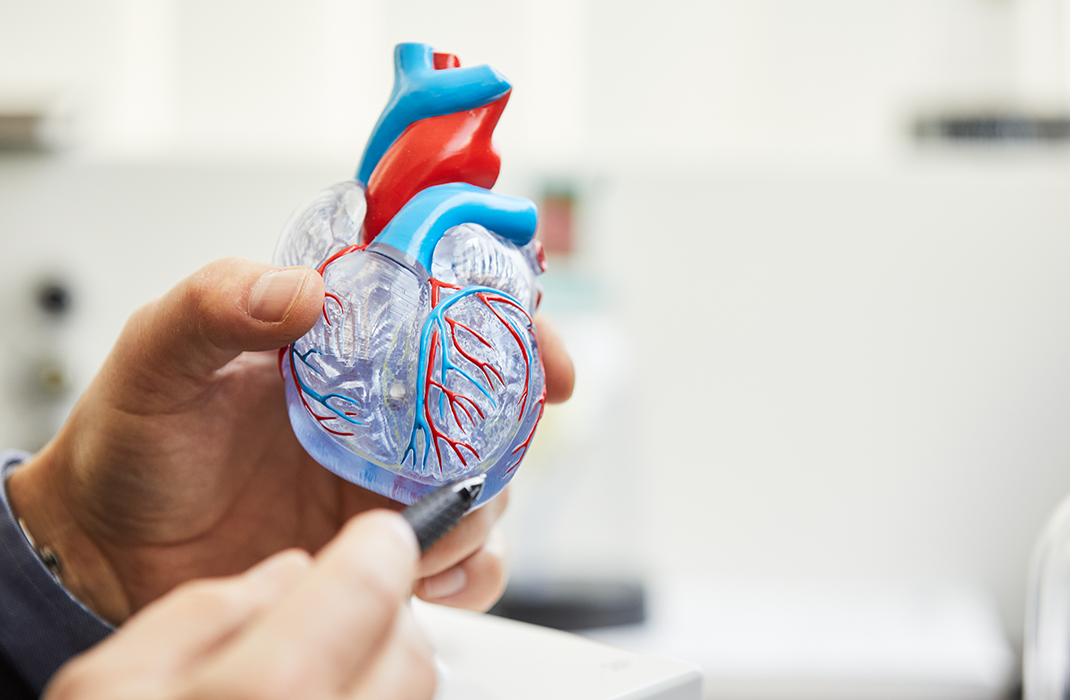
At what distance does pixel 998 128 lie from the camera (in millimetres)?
1465

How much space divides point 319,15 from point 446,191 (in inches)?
56.3

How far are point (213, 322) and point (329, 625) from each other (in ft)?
0.76

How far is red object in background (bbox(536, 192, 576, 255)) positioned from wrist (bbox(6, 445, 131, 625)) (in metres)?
0.93

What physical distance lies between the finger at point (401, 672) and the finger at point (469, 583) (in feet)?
0.94

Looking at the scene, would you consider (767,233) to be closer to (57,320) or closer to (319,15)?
(319,15)

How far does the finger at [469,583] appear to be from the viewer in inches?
24.6

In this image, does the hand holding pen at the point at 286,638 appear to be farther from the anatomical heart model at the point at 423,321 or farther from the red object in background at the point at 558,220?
the red object in background at the point at 558,220

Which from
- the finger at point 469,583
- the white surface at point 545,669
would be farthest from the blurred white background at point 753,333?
the white surface at point 545,669

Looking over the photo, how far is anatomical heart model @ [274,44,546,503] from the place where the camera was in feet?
1.51

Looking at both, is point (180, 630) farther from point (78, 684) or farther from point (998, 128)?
point (998, 128)

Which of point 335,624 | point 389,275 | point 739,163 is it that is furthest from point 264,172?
point 335,624

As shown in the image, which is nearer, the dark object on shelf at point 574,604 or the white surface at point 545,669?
the white surface at point 545,669

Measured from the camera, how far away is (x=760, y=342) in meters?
1.40

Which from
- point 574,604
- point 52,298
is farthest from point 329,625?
point 52,298
